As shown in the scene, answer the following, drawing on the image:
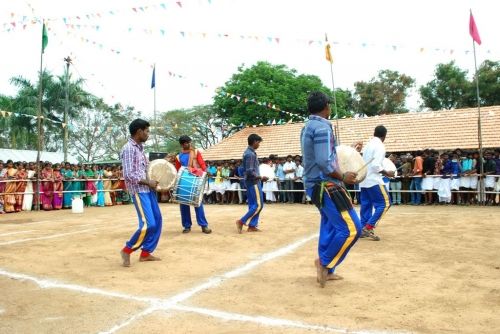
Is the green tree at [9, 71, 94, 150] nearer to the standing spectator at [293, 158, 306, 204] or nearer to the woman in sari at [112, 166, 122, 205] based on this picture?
the woman in sari at [112, 166, 122, 205]

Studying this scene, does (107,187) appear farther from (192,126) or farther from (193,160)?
(192,126)

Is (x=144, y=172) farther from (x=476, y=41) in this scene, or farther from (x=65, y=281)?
(x=476, y=41)

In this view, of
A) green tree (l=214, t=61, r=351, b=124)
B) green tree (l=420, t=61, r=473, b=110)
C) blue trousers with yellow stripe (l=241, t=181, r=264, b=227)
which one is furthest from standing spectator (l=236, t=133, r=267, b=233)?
green tree (l=420, t=61, r=473, b=110)

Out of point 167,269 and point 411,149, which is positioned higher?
point 411,149

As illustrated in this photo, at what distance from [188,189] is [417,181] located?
9511 millimetres

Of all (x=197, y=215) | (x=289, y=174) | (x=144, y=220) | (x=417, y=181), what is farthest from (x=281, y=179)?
(x=144, y=220)

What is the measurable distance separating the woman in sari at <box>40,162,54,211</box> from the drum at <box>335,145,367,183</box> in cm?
1294

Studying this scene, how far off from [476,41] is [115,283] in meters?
12.1

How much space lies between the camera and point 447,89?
3069cm

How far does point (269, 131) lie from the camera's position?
2405 cm

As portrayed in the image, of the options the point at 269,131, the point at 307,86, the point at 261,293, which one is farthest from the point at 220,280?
the point at 307,86

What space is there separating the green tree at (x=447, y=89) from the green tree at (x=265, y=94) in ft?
21.2

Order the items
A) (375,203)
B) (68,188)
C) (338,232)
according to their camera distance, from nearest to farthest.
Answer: (338,232), (375,203), (68,188)

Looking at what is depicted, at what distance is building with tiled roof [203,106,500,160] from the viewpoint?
17.0 m
